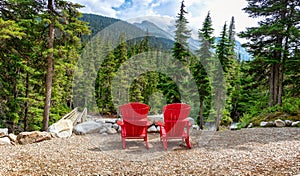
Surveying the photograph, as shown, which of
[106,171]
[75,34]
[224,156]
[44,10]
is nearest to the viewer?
[106,171]

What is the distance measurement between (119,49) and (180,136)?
1828 centimetres

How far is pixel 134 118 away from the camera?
484cm

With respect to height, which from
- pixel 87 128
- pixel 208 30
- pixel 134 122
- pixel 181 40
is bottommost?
pixel 87 128

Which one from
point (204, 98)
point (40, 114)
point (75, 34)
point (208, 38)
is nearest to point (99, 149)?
point (75, 34)

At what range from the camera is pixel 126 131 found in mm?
4766

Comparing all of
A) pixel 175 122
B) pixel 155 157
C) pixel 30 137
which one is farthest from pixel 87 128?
pixel 155 157

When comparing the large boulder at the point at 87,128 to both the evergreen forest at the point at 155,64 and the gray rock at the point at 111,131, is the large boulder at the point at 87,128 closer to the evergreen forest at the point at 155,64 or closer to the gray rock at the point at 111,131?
the gray rock at the point at 111,131

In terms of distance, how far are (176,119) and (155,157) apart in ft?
3.63

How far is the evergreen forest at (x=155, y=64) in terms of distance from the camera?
23.9 feet

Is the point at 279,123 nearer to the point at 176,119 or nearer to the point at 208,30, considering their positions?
the point at 176,119

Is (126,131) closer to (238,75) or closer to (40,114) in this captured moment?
(40,114)

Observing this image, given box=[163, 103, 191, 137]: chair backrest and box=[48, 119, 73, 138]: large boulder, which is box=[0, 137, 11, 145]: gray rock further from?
box=[163, 103, 191, 137]: chair backrest

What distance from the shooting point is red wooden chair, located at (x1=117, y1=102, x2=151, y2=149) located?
15.6 ft

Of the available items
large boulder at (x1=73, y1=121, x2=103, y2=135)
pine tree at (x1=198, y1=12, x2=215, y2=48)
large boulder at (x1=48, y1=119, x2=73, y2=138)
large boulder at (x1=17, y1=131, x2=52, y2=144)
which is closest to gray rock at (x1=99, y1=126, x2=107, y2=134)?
large boulder at (x1=73, y1=121, x2=103, y2=135)
